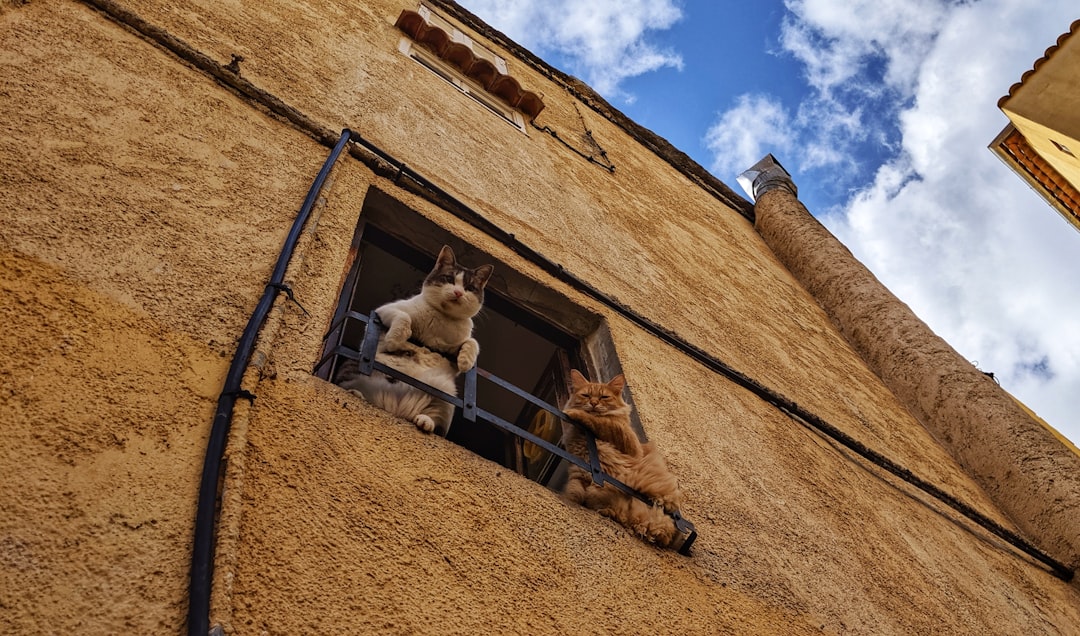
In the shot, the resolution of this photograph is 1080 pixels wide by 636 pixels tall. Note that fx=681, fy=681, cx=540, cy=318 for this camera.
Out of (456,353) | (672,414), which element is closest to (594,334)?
(672,414)

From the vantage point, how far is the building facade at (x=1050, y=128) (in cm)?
975

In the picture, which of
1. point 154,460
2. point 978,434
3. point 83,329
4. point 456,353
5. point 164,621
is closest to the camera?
point 164,621

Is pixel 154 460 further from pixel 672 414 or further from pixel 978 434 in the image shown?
pixel 978 434

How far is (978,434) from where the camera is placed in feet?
15.3

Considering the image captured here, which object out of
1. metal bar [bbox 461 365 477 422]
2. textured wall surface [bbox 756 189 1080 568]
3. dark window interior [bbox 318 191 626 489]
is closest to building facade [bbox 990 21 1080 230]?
textured wall surface [bbox 756 189 1080 568]

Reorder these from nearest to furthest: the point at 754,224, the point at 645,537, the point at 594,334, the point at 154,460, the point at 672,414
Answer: the point at 154,460 < the point at 645,537 < the point at 672,414 < the point at 594,334 < the point at 754,224

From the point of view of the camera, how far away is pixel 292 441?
→ 5.23 ft

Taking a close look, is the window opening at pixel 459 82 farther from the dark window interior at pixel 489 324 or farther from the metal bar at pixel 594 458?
the metal bar at pixel 594 458

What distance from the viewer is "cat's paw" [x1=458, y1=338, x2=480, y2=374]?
237 cm

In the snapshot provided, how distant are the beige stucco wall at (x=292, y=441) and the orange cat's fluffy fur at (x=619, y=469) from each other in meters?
0.09

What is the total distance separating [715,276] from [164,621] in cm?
462

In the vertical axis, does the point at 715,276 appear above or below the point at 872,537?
above

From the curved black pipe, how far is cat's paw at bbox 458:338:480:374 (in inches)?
26.4

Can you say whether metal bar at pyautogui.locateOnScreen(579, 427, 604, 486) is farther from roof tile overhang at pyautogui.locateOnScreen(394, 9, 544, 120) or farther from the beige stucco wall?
roof tile overhang at pyautogui.locateOnScreen(394, 9, 544, 120)
